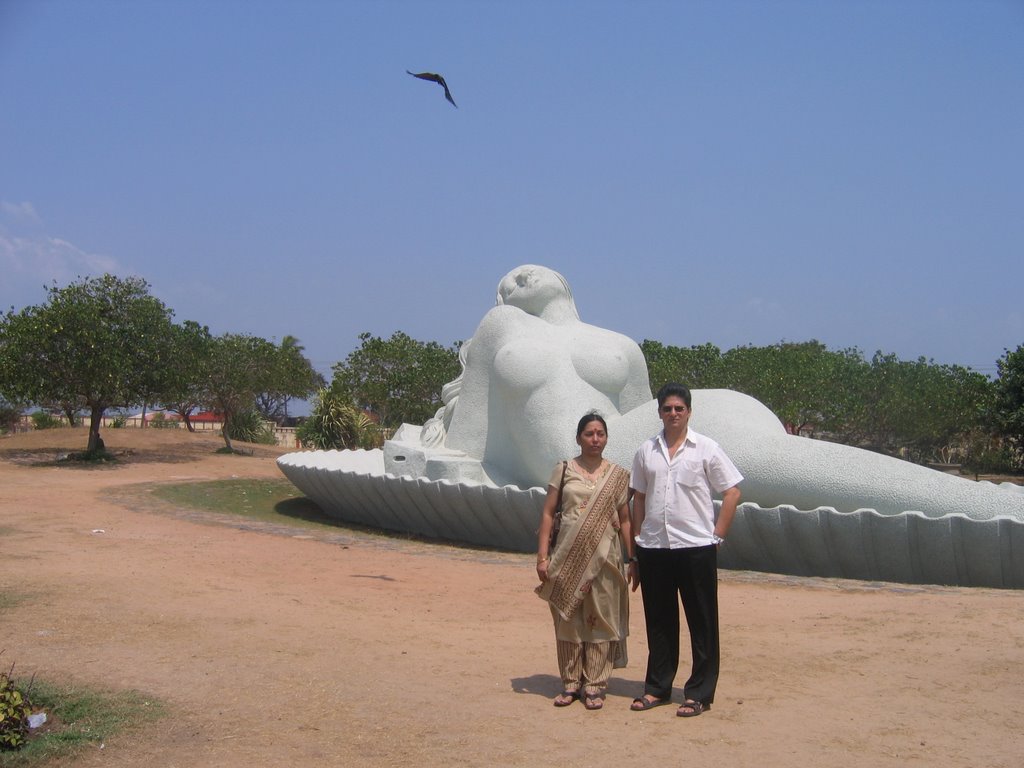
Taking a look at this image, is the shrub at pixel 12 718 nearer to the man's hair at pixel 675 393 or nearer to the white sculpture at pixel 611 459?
the man's hair at pixel 675 393

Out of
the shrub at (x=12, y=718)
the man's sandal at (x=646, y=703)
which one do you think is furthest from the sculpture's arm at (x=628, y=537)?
the shrub at (x=12, y=718)

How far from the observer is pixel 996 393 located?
22.5 metres

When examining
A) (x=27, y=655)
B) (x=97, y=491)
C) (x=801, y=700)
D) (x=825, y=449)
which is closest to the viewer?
(x=801, y=700)

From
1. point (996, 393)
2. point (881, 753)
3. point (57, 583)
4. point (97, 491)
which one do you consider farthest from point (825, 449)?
point (996, 393)

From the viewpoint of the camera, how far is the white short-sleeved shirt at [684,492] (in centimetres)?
401

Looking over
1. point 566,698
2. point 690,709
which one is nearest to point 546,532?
point 566,698

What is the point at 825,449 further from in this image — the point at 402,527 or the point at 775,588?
the point at 402,527

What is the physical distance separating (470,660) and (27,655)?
209 cm

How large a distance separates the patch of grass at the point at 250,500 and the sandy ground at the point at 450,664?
3338 mm

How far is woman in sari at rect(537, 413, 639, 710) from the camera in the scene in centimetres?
411

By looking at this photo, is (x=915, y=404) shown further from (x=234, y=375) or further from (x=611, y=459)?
(x=234, y=375)

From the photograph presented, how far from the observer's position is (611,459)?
28.7 ft

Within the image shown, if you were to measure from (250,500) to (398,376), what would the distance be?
432 inches

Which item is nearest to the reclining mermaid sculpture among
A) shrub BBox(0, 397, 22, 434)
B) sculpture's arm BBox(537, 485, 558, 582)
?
sculpture's arm BBox(537, 485, 558, 582)
